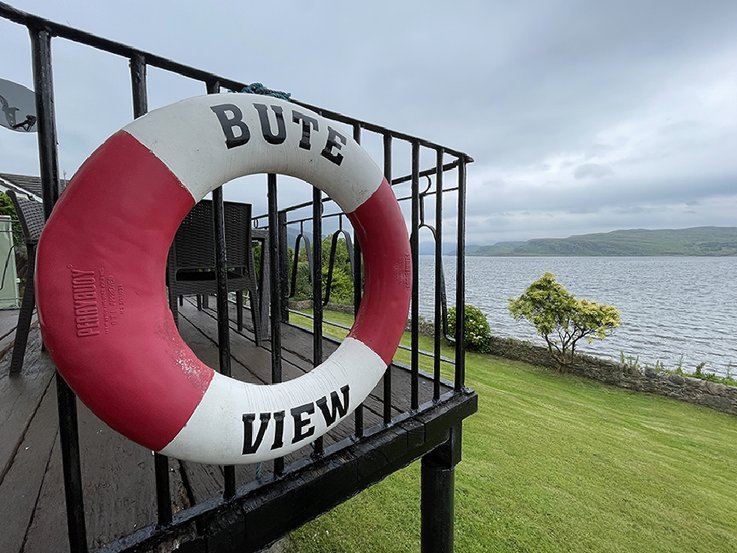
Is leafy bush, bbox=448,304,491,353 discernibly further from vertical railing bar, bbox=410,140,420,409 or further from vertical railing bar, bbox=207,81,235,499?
vertical railing bar, bbox=207,81,235,499

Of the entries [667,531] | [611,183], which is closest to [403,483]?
[667,531]

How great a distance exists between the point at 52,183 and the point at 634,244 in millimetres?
107941

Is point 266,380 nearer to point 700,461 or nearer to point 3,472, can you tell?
point 3,472

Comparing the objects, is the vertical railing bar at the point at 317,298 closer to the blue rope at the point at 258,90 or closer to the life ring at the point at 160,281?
the life ring at the point at 160,281

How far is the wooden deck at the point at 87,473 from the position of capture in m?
0.79

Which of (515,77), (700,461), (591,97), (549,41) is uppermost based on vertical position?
(591,97)

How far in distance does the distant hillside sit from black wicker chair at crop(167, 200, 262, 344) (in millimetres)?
89352

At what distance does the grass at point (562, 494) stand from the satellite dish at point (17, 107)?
8.08 ft

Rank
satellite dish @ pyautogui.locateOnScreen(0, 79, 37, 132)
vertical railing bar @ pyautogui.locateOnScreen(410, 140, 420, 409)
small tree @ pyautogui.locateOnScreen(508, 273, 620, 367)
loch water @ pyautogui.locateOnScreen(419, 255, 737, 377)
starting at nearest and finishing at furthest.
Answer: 1. satellite dish @ pyautogui.locateOnScreen(0, 79, 37, 132)
2. vertical railing bar @ pyautogui.locateOnScreen(410, 140, 420, 409)
3. small tree @ pyautogui.locateOnScreen(508, 273, 620, 367)
4. loch water @ pyautogui.locateOnScreen(419, 255, 737, 377)

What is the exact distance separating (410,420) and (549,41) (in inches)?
373

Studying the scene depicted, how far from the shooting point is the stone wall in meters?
7.76

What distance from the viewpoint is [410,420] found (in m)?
1.36

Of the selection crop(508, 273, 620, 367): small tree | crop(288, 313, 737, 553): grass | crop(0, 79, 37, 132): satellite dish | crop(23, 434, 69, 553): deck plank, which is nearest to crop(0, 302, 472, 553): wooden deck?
crop(23, 434, 69, 553): deck plank

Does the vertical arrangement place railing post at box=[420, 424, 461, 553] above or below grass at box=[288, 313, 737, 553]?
above
